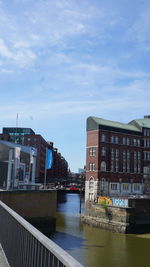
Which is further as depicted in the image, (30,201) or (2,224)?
(30,201)

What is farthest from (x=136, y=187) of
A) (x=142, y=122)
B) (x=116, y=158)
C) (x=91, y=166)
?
(x=142, y=122)

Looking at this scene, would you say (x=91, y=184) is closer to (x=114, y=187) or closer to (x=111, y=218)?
(x=114, y=187)

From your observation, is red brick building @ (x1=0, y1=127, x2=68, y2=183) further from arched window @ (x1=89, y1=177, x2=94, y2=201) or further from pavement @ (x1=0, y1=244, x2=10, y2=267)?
pavement @ (x1=0, y1=244, x2=10, y2=267)

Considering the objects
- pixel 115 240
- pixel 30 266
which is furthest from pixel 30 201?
pixel 30 266

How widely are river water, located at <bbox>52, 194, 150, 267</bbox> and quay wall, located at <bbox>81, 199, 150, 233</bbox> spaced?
179 cm

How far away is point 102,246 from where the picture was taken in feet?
117

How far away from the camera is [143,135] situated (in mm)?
92562

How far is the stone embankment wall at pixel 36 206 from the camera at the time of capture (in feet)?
117

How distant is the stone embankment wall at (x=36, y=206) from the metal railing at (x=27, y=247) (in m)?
25.8

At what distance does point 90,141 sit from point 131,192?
63.5ft

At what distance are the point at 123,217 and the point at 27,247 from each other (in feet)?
143

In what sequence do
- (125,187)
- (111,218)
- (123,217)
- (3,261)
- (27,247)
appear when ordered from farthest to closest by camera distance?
(125,187), (111,218), (123,217), (3,261), (27,247)

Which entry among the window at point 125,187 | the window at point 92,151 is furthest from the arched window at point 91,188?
the window at point 125,187

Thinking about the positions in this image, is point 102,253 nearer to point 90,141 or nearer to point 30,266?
point 30,266
